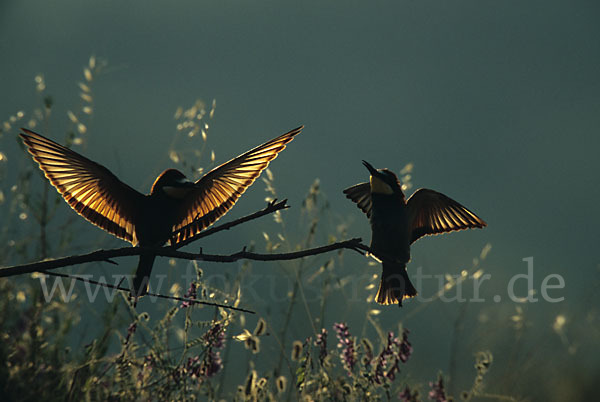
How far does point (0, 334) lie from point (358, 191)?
1700 mm

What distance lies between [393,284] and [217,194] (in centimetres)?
88

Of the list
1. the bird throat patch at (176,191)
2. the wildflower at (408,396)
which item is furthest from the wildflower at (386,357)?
the bird throat patch at (176,191)

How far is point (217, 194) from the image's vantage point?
1.96 meters

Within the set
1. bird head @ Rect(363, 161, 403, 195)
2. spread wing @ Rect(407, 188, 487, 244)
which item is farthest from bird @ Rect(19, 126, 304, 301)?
spread wing @ Rect(407, 188, 487, 244)

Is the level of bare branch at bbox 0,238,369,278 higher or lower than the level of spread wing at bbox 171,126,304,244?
lower

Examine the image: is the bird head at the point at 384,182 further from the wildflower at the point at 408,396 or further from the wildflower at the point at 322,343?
the wildflower at the point at 408,396

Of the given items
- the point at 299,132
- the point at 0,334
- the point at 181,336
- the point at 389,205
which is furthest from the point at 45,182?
the point at 299,132

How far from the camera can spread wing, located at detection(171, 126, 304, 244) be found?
1.87 m

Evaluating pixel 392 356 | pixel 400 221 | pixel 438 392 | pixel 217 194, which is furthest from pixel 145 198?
pixel 438 392

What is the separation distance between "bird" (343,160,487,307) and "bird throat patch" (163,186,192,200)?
734 mm

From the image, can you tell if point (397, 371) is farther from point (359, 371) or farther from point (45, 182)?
point (45, 182)

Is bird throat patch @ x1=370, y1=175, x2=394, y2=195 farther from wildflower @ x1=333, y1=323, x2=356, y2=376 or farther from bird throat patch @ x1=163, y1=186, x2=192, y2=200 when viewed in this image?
bird throat patch @ x1=163, y1=186, x2=192, y2=200

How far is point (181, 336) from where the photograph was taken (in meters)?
2.07

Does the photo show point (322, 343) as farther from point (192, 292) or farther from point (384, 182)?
point (384, 182)
